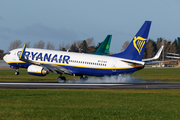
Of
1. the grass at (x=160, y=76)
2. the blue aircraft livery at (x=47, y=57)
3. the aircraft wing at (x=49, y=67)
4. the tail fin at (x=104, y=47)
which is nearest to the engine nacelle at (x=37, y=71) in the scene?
the aircraft wing at (x=49, y=67)

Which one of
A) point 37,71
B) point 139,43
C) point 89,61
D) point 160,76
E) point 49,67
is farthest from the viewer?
point 160,76

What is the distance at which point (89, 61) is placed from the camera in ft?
146

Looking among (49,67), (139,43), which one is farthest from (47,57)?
(139,43)

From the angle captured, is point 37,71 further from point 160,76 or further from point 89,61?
point 160,76


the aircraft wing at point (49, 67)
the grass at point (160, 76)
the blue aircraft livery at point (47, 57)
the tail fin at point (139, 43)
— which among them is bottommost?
the grass at point (160, 76)

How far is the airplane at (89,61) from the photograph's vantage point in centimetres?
4200

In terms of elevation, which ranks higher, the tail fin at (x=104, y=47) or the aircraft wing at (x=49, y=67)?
the tail fin at (x=104, y=47)

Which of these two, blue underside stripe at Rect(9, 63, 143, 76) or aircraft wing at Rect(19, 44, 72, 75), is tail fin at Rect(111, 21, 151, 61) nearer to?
blue underside stripe at Rect(9, 63, 143, 76)

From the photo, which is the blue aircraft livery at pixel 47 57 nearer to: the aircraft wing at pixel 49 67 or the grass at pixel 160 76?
the aircraft wing at pixel 49 67

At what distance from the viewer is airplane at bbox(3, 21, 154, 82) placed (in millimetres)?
42000

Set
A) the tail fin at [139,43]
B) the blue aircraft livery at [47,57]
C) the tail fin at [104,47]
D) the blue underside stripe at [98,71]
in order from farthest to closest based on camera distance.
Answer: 1. the tail fin at [104,47]
2. the blue aircraft livery at [47,57]
3. the blue underside stripe at [98,71]
4. the tail fin at [139,43]

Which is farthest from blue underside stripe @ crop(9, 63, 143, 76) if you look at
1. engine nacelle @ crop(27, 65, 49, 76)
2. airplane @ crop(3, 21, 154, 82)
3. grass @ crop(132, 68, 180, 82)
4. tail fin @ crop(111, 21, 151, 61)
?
Answer: grass @ crop(132, 68, 180, 82)

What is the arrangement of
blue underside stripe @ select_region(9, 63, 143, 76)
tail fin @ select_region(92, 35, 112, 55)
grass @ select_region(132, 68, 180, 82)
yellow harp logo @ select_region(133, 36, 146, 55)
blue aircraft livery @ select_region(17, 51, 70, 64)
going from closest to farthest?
yellow harp logo @ select_region(133, 36, 146, 55) → blue underside stripe @ select_region(9, 63, 143, 76) → blue aircraft livery @ select_region(17, 51, 70, 64) → grass @ select_region(132, 68, 180, 82) → tail fin @ select_region(92, 35, 112, 55)

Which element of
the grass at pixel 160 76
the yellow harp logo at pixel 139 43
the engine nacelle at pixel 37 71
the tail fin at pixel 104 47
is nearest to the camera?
the yellow harp logo at pixel 139 43
